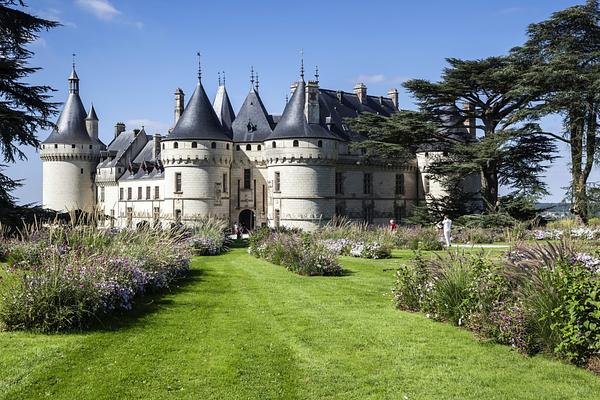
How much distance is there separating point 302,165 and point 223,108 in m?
9.90

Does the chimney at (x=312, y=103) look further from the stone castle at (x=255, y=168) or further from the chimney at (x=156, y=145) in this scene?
the chimney at (x=156, y=145)

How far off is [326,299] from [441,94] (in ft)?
80.5

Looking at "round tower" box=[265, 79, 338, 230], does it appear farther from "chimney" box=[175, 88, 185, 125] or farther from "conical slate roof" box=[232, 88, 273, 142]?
"chimney" box=[175, 88, 185, 125]

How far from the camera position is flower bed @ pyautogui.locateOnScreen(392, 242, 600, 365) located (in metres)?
6.74

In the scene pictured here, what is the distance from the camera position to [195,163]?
123ft

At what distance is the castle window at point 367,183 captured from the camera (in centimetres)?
4203

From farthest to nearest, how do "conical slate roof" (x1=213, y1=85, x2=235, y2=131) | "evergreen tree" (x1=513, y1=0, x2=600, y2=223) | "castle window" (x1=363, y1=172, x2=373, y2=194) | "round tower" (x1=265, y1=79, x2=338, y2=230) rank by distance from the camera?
"castle window" (x1=363, y1=172, x2=373, y2=194)
"conical slate roof" (x1=213, y1=85, x2=235, y2=131)
"round tower" (x1=265, y1=79, x2=338, y2=230)
"evergreen tree" (x1=513, y1=0, x2=600, y2=223)

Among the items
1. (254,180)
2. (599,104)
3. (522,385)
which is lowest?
(522,385)

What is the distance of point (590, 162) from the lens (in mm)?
27500

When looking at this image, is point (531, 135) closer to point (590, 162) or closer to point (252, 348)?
point (590, 162)

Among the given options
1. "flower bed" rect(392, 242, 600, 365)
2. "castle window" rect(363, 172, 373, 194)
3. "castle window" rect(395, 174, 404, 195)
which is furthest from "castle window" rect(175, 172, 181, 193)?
"flower bed" rect(392, 242, 600, 365)

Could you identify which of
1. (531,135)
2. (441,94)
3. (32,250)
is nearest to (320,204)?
(441,94)

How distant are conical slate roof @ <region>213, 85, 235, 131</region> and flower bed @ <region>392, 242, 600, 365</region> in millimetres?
33082

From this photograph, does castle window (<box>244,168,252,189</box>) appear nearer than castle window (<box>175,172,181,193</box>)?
No
